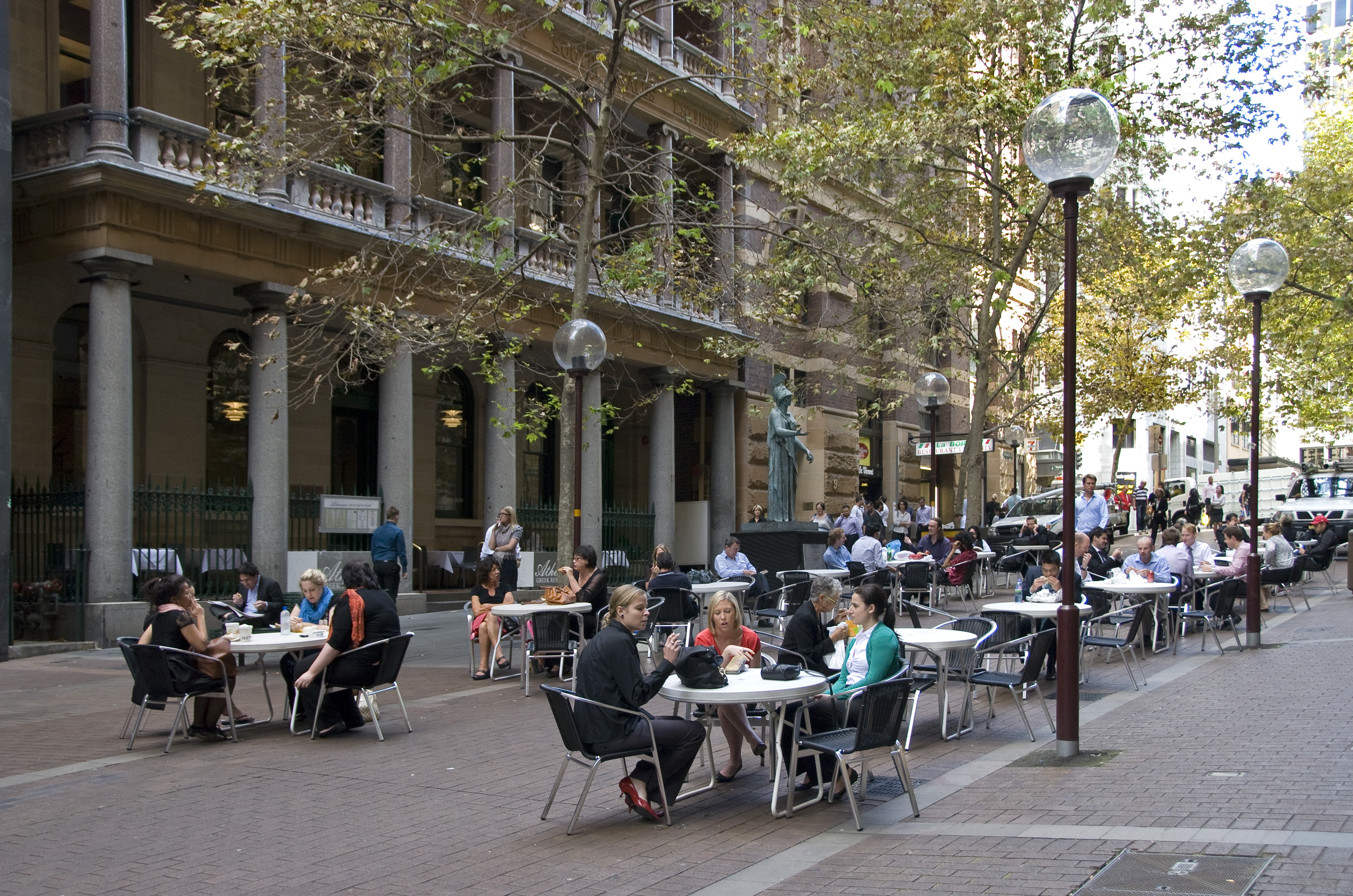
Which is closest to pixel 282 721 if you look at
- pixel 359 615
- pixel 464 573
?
pixel 359 615

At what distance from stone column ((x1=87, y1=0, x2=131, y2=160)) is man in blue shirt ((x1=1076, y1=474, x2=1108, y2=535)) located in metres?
14.8

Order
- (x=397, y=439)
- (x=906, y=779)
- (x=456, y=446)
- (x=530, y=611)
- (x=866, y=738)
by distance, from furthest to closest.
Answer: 1. (x=456, y=446)
2. (x=397, y=439)
3. (x=530, y=611)
4. (x=906, y=779)
5. (x=866, y=738)

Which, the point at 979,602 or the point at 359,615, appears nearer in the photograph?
the point at 359,615

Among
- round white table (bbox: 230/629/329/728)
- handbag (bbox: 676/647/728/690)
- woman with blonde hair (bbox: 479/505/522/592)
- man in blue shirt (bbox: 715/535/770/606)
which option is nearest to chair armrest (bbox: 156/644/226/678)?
round white table (bbox: 230/629/329/728)

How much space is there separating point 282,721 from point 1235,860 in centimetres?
782

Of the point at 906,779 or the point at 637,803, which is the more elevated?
the point at 906,779

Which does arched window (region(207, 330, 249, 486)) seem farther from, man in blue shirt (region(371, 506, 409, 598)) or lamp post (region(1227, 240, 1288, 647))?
lamp post (region(1227, 240, 1288, 647))

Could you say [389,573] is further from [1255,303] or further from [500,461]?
[1255,303]

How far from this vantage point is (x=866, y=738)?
6.46 metres

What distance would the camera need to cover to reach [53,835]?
6.65m

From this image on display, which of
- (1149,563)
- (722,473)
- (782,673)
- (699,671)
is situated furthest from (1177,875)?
(722,473)

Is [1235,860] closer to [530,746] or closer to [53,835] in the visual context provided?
[530,746]

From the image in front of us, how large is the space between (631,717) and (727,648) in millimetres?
992

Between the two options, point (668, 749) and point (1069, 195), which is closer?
point (668, 749)
